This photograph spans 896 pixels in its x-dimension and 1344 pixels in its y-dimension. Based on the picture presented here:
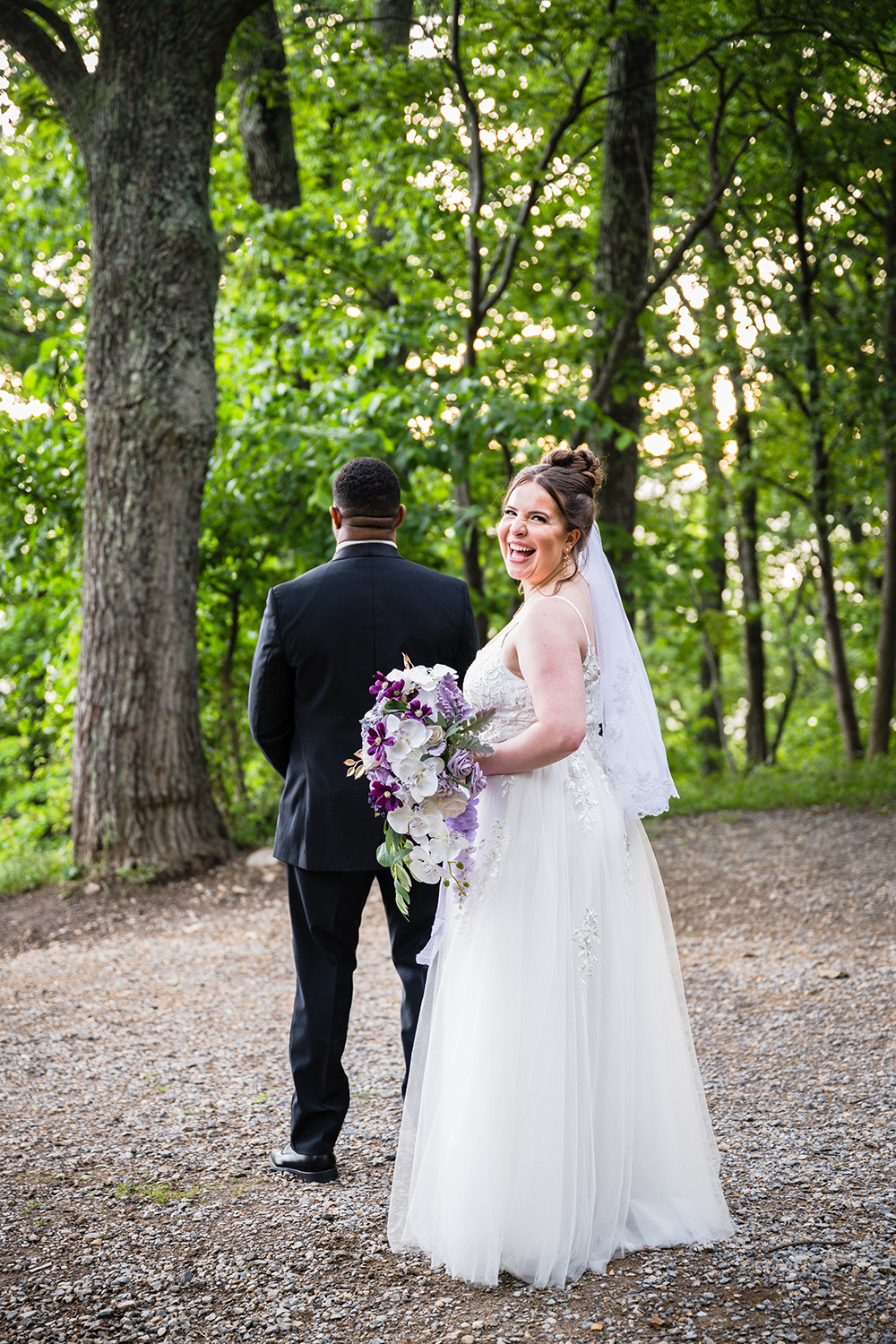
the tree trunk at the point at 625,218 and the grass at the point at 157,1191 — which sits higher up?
the tree trunk at the point at 625,218

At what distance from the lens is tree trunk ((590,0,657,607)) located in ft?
29.0

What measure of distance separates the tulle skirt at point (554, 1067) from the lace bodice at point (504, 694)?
152 mm

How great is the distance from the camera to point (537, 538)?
9.43 ft

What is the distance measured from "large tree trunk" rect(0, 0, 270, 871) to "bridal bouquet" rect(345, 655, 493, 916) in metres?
5.15

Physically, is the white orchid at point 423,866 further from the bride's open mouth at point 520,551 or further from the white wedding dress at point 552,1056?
the bride's open mouth at point 520,551

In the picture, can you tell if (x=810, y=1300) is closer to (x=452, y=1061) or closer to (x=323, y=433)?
(x=452, y=1061)

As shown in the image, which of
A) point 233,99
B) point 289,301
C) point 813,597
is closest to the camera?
point 289,301

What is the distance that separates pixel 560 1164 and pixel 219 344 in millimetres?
8596

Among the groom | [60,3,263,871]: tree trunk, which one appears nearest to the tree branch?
[60,3,263,871]: tree trunk

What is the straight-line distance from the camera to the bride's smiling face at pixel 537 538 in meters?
2.88

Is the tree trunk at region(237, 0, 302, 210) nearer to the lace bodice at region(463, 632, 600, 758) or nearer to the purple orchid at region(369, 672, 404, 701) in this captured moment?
the lace bodice at region(463, 632, 600, 758)

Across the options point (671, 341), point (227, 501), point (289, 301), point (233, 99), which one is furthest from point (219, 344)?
point (671, 341)

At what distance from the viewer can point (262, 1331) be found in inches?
95.8

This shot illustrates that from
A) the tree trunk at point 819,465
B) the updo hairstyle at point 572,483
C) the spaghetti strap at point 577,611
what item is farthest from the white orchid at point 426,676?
the tree trunk at point 819,465
